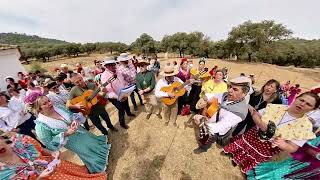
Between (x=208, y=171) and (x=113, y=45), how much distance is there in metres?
67.6

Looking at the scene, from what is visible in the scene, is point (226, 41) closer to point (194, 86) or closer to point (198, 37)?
point (198, 37)

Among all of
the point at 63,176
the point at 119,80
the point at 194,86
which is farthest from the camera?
the point at 194,86

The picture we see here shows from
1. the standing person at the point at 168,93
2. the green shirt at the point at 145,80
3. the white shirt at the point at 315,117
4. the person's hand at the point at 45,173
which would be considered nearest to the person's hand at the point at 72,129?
the person's hand at the point at 45,173

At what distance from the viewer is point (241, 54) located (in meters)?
41.2

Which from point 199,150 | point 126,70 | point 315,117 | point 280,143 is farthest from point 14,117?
point 315,117

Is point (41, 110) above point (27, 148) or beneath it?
above

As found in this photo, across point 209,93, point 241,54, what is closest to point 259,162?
point 209,93

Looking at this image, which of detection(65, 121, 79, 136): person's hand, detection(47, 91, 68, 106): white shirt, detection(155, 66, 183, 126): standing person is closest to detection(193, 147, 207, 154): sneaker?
detection(155, 66, 183, 126): standing person

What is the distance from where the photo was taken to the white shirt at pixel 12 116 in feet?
17.6

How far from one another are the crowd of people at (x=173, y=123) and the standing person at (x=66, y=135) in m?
0.01

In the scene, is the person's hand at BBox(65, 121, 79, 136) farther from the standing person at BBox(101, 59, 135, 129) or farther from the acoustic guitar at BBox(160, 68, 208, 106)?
the acoustic guitar at BBox(160, 68, 208, 106)

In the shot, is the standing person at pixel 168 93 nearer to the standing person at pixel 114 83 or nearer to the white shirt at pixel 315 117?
the standing person at pixel 114 83

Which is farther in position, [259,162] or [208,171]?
[208,171]

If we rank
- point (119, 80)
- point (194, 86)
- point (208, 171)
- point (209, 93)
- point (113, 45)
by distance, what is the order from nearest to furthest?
point (208, 171), point (209, 93), point (119, 80), point (194, 86), point (113, 45)
